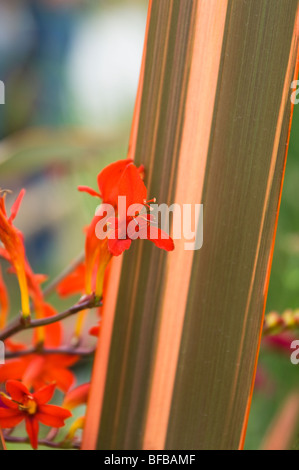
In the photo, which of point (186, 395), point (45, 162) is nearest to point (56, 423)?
point (186, 395)

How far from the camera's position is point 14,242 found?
18 cm

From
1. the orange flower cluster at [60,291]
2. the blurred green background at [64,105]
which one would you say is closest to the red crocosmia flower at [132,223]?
the orange flower cluster at [60,291]

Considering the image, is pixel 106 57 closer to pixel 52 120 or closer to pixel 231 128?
pixel 52 120

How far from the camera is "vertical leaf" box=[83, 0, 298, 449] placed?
163 mm

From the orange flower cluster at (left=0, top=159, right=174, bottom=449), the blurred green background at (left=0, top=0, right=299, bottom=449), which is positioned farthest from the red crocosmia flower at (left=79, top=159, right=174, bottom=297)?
the blurred green background at (left=0, top=0, right=299, bottom=449)

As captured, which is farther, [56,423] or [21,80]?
[21,80]

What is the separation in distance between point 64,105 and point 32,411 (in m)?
0.19

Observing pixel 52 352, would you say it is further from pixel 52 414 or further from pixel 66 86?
pixel 66 86

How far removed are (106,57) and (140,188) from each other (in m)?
0.18

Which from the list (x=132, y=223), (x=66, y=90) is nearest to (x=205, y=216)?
(x=132, y=223)

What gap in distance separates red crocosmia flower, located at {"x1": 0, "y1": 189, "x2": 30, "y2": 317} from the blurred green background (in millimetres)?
105

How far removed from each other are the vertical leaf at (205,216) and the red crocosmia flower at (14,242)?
3 cm

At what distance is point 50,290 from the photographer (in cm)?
23

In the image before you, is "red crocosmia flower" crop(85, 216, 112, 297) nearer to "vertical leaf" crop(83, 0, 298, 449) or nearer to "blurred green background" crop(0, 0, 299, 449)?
"vertical leaf" crop(83, 0, 298, 449)
